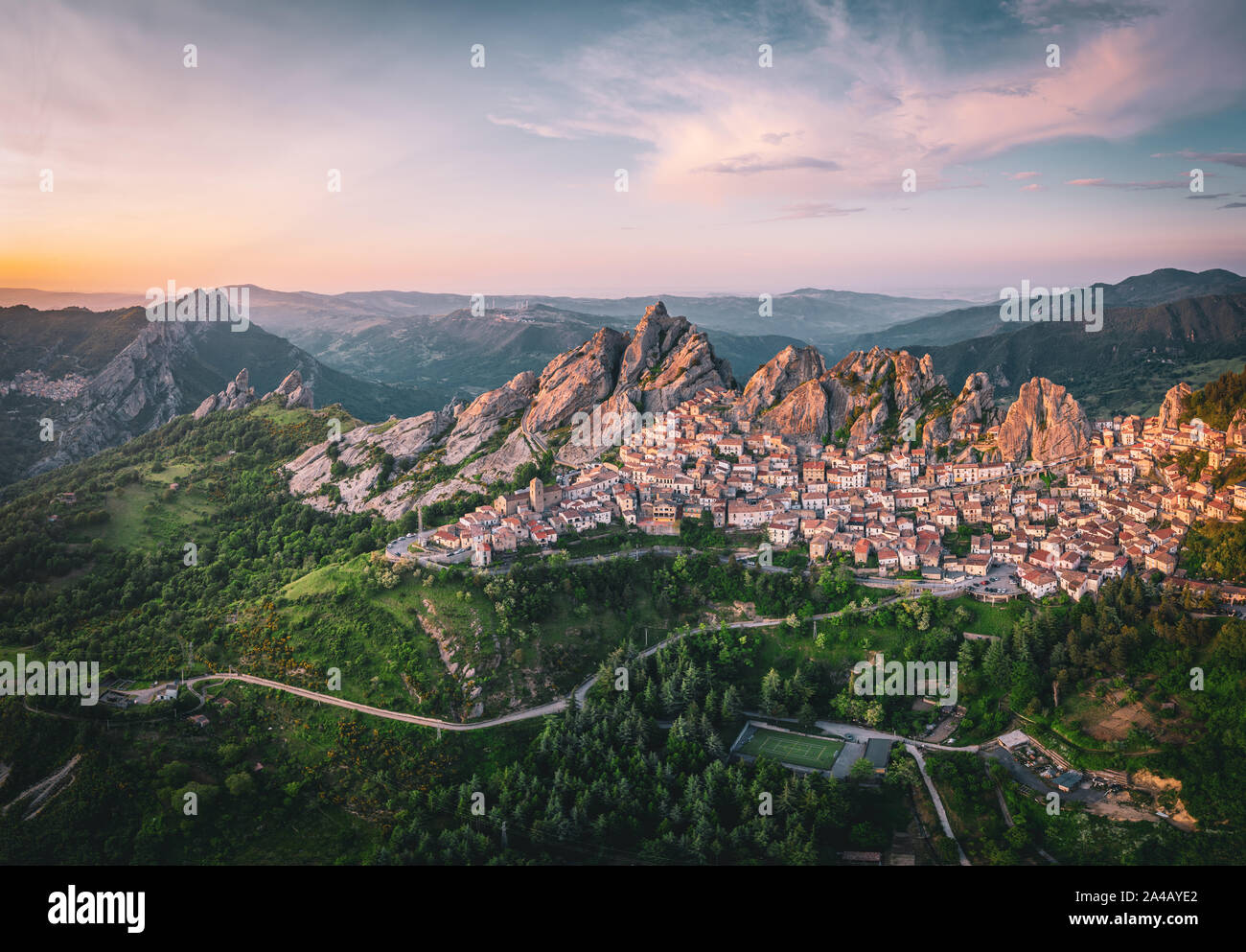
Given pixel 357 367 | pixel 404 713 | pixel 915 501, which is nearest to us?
pixel 404 713

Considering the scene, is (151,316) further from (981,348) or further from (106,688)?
(981,348)

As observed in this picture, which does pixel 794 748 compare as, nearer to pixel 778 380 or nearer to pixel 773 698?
pixel 773 698

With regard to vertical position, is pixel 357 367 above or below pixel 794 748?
above

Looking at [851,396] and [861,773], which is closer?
[861,773]

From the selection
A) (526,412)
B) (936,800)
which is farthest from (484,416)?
(936,800)

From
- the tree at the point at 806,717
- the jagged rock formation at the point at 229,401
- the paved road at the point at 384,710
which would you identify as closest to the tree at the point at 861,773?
the tree at the point at 806,717

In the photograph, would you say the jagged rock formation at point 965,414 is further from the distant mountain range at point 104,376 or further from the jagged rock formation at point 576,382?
the distant mountain range at point 104,376

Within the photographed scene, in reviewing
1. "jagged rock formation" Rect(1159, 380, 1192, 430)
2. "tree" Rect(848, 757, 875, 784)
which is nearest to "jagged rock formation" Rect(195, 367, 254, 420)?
"tree" Rect(848, 757, 875, 784)
